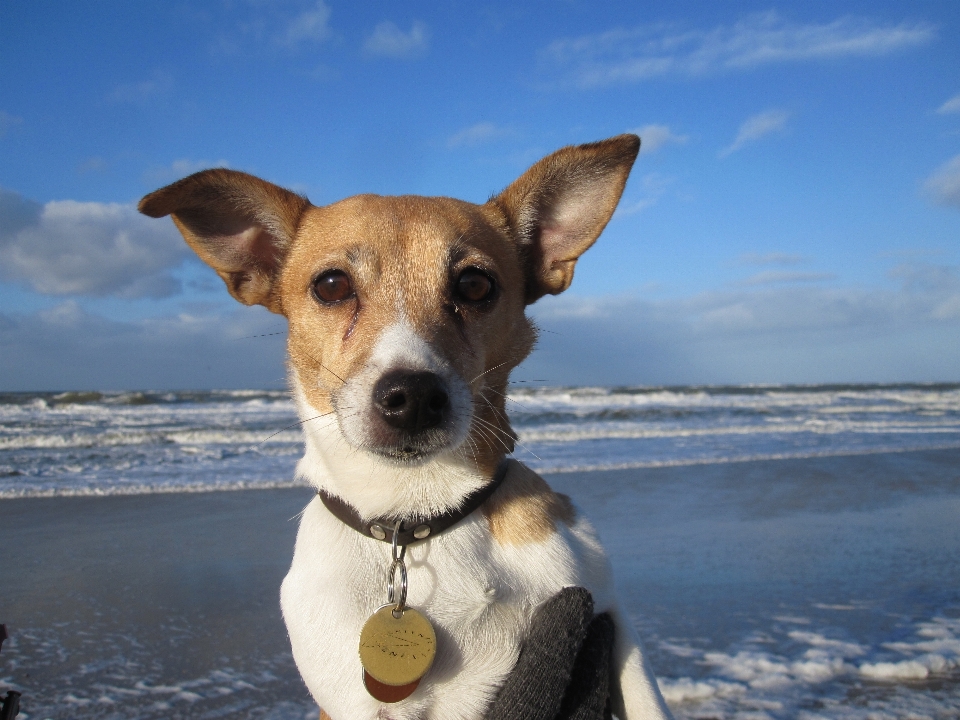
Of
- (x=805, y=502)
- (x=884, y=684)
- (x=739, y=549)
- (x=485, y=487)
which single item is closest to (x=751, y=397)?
(x=805, y=502)

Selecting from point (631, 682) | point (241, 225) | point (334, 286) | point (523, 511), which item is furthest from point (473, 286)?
point (631, 682)

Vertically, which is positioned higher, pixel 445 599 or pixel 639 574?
pixel 445 599

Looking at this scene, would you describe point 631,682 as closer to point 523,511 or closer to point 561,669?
point 561,669

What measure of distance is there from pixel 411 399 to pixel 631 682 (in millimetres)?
1038

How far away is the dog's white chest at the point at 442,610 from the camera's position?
6.20 ft

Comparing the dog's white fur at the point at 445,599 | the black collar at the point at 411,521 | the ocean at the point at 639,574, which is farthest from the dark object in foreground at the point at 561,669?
the ocean at the point at 639,574

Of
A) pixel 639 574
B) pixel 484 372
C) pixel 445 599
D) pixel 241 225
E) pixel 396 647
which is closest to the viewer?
pixel 396 647

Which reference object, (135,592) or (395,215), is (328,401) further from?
(135,592)

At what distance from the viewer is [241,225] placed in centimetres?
269

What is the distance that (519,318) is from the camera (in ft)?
8.38

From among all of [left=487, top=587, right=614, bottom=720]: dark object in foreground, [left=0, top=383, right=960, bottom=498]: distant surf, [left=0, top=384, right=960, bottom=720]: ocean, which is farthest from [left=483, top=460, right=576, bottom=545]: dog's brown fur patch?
[left=0, top=383, right=960, bottom=498]: distant surf

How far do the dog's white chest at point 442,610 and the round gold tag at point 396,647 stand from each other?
0.21ft

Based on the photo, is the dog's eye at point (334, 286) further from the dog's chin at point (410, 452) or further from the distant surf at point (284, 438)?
the dog's chin at point (410, 452)

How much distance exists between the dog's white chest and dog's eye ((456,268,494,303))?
805 mm
